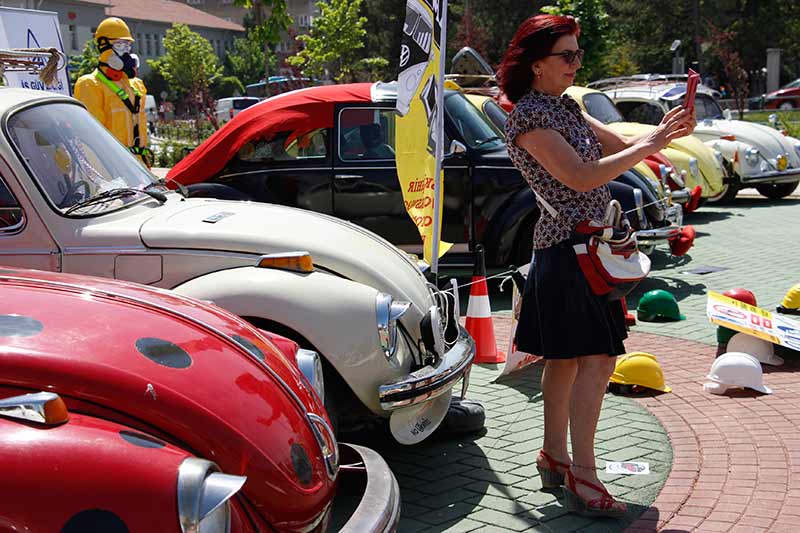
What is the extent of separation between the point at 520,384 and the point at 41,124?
3440 mm

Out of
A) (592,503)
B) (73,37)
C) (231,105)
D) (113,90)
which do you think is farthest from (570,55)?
(73,37)

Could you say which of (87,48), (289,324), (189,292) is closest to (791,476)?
(289,324)

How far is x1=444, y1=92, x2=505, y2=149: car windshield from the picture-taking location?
9023 millimetres

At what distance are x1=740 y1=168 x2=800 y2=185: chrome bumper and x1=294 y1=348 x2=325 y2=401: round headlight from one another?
43.0 ft

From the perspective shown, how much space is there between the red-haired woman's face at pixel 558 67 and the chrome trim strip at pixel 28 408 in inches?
107

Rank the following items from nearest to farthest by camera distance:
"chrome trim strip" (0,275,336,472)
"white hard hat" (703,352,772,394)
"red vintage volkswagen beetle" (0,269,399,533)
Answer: "red vintage volkswagen beetle" (0,269,399,533)
"chrome trim strip" (0,275,336,472)
"white hard hat" (703,352,772,394)

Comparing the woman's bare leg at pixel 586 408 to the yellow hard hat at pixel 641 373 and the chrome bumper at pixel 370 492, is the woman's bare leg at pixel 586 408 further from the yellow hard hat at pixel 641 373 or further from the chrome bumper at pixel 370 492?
the yellow hard hat at pixel 641 373

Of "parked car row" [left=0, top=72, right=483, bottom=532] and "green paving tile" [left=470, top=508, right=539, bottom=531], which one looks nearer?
"parked car row" [left=0, top=72, right=483, bottom=532]

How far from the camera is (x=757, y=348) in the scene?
6.64 metres

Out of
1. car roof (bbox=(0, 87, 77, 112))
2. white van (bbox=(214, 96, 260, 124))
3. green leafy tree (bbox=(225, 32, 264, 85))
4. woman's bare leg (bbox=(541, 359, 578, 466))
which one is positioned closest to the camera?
woman's bare leg (bbox=(541, 359, 578, 466))

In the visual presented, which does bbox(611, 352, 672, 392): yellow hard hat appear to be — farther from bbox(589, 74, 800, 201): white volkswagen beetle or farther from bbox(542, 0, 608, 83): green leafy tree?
bbox(542, 0, 608, 83): green leafy tree

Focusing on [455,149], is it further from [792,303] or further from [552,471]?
[552,471]

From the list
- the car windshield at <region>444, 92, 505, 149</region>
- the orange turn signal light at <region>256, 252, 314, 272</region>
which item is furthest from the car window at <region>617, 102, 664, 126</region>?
the orange turn signal light at <region>256, 252, 314, 272</region>

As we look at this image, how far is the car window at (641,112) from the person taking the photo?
16438 mm
